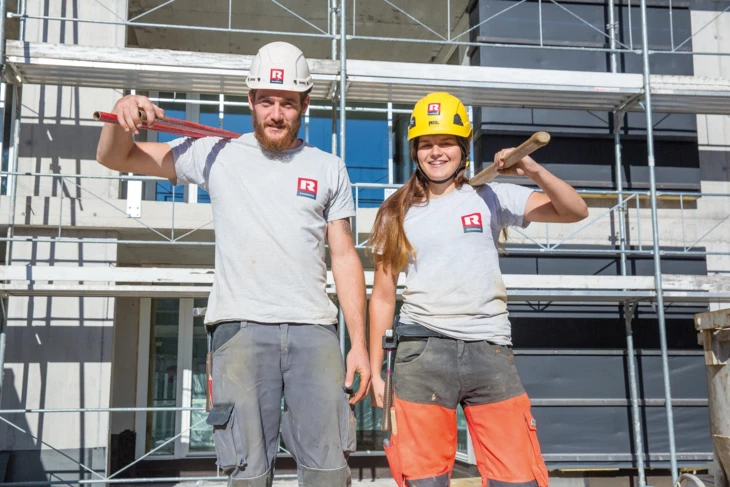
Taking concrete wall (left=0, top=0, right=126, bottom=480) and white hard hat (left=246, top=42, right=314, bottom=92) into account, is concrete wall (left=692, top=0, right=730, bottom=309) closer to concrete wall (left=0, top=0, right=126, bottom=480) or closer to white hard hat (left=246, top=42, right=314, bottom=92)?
concrete wall (left=0, top=0, right=126, bottom=480)

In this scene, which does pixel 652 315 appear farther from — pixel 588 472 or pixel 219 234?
pixel 219 234

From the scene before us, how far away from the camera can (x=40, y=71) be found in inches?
282

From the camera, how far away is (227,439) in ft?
8.56

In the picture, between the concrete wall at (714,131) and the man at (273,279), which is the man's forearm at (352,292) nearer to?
the man at (273,279)

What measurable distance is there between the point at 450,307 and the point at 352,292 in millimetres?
425

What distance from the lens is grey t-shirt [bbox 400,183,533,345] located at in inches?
120

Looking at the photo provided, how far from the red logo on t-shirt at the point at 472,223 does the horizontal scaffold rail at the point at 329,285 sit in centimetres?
376

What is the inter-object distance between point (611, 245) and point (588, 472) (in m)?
2.60

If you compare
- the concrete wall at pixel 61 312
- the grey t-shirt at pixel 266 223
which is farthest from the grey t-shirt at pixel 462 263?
the concrete wall at pixel 61 312

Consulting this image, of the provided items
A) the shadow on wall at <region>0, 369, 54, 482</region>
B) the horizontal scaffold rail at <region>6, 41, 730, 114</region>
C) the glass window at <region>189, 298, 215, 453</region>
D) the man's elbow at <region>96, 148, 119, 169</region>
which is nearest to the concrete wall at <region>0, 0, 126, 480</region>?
the shadow on wall at <region>0, 369, 54, 482</region>

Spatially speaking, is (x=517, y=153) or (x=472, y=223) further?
(x=472, y=223)

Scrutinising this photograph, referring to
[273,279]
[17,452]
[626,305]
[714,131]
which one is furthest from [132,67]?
[714,131]

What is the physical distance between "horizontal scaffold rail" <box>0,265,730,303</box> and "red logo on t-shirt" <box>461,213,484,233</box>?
3760 mm

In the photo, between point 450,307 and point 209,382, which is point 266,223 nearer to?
point 209,382
